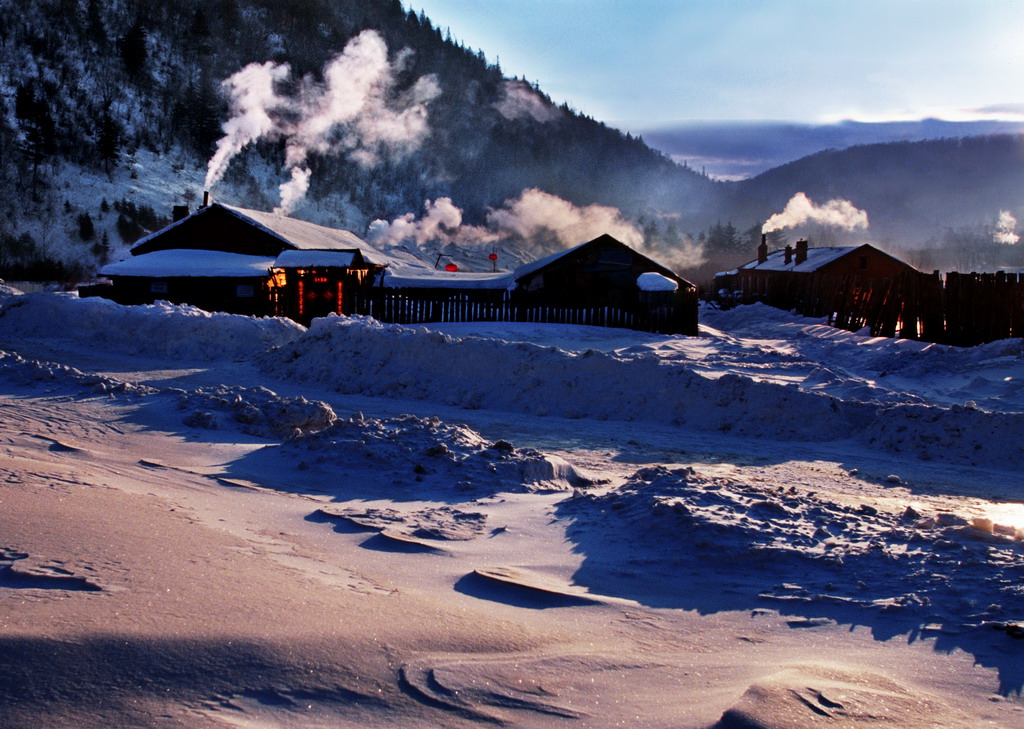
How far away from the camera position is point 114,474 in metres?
6.62

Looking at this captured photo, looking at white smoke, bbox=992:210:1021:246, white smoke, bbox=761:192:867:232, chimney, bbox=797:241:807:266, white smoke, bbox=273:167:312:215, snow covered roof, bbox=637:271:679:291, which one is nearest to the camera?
snow covered roof, bbox=637:271:679:291

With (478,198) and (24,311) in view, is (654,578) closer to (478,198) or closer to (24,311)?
(24,311)

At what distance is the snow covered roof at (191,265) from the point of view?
115 feet

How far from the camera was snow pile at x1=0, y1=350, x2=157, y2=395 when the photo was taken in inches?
412

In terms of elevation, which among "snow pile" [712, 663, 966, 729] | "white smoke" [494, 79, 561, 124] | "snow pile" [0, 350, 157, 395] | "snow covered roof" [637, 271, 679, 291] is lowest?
"snow pile" [712, 663, 966, 729]

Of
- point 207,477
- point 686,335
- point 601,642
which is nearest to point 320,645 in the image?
point 601,642

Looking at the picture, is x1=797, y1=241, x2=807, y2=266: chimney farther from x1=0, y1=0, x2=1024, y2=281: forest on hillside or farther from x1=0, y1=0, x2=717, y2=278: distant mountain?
x1=0, y1=0, x2=1024, y2=281: forest on hillside

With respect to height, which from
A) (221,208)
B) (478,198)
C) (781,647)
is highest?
(478,198)

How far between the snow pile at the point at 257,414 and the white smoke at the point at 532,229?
87.8 metres

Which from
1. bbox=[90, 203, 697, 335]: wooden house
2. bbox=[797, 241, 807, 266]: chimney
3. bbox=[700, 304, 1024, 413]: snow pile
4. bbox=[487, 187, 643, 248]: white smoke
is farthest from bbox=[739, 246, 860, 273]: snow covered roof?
bbox=[487, 187, 643, 248]: white smoke

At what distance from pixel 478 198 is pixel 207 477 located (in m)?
129

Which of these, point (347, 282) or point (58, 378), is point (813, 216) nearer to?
point (347, 282)

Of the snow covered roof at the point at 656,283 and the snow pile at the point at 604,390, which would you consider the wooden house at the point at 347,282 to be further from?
the snow pile at the point at 604,390

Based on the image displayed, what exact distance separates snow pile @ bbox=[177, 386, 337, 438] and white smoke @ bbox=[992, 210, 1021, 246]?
547ft
